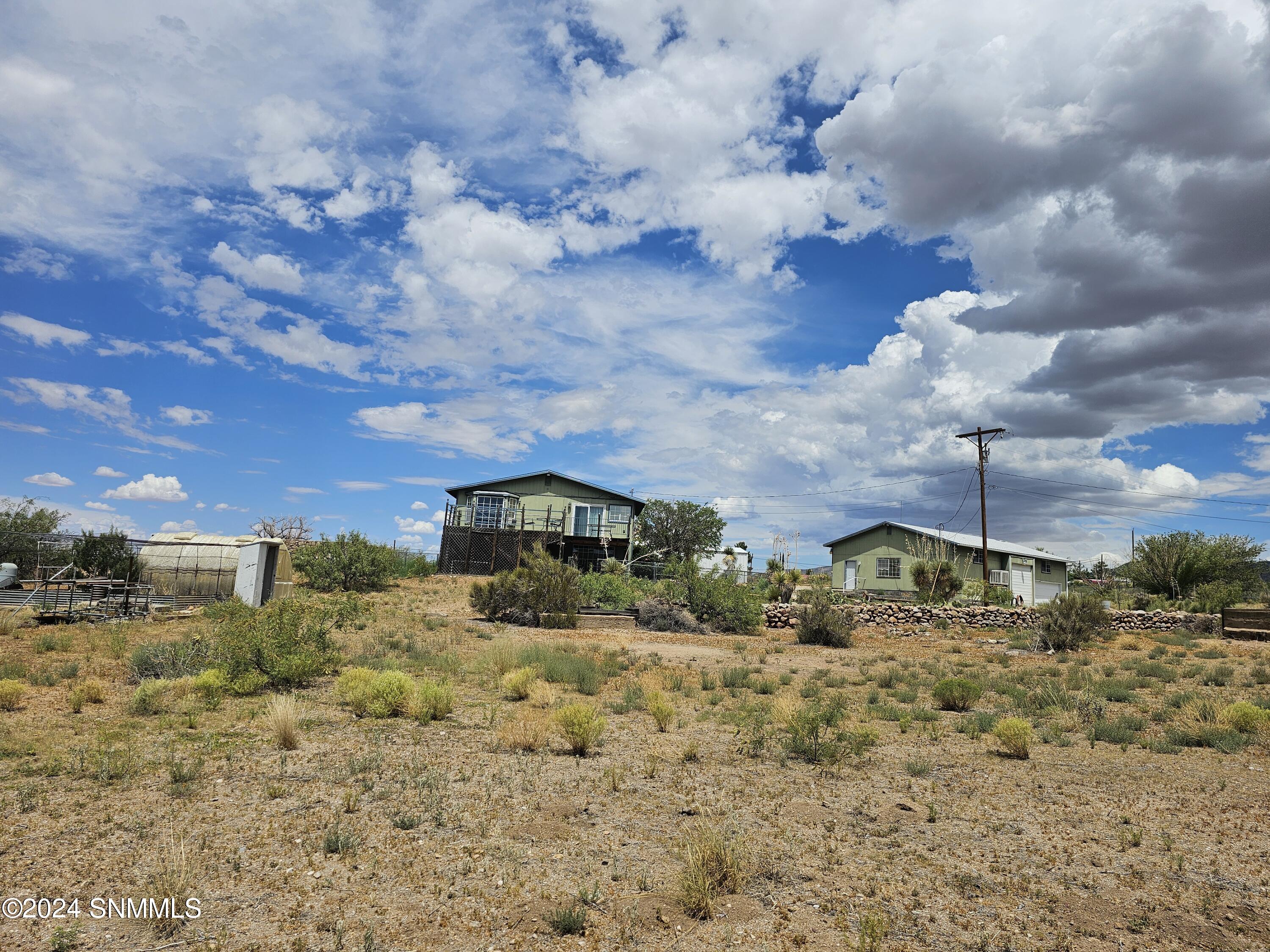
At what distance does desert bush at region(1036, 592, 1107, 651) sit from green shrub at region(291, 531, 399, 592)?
28.6 metres

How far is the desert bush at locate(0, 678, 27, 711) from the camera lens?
1076cm

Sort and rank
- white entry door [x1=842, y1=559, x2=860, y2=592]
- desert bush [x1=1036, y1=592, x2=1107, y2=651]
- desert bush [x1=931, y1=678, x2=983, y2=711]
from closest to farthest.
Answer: desert bush [x1=931, y1=678, x2=983, y2=711]
desert bush [x1=1036, y1=592, x2=1107, y2=651]
white entry door [x1=842, y1=559, x2=860, y2=592]

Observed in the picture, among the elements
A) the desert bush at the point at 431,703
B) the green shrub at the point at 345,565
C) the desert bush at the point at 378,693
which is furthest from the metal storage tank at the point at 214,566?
the desert bush at the point at 431,703

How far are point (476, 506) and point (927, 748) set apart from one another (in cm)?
4279

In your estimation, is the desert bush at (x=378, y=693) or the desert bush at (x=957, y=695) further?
the desert bush at (x=957, y=695)

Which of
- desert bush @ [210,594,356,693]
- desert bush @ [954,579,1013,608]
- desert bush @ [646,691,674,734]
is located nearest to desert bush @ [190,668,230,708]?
desert bush @ [210,594,356,693]

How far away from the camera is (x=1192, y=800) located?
25.8 ft

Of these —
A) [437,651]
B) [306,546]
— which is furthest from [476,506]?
[437,651]

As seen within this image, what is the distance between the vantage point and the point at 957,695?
13.3 m

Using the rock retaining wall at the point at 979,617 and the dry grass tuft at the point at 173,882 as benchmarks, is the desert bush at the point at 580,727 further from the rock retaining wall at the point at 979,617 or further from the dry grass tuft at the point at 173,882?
the rock retaining wall at the point at 979,617

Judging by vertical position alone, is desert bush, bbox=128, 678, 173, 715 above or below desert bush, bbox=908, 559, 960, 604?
below

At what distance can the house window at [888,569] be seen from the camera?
5156 cm

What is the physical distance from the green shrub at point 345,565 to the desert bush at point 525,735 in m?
26.6

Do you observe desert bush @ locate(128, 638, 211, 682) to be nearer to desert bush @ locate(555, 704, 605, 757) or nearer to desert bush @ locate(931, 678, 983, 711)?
desert bush @ locate(555, 704, 605, 757)
